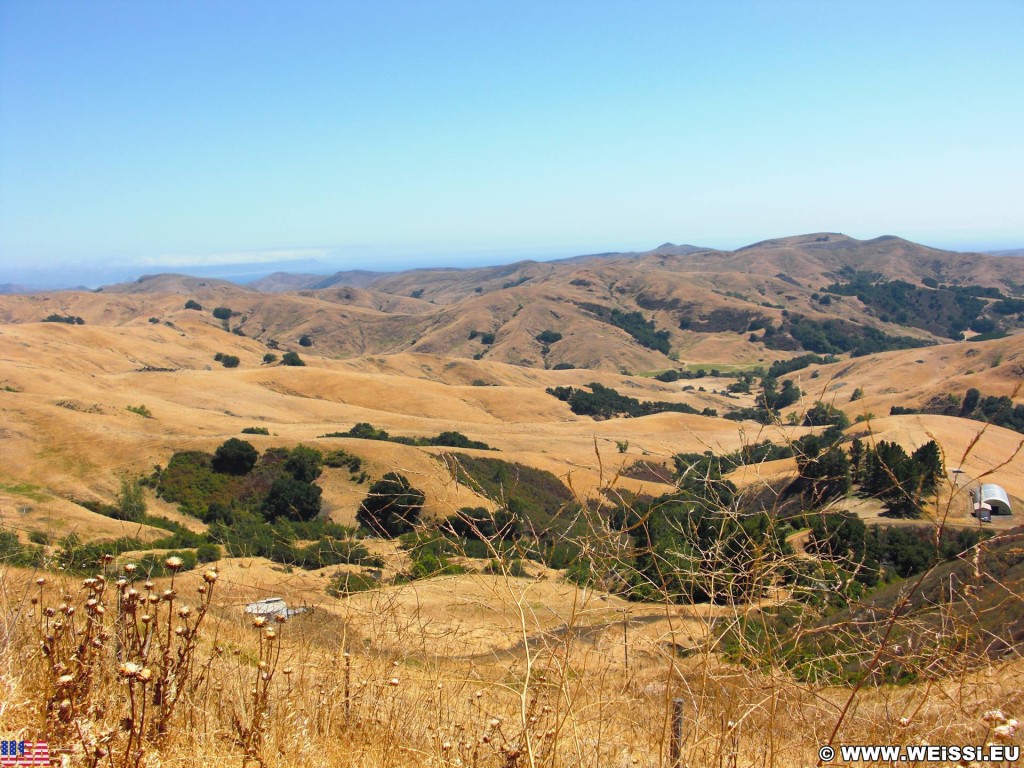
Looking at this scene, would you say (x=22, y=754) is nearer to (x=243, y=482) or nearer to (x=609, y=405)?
(x=243, y=482)

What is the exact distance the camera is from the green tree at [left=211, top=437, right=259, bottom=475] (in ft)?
110

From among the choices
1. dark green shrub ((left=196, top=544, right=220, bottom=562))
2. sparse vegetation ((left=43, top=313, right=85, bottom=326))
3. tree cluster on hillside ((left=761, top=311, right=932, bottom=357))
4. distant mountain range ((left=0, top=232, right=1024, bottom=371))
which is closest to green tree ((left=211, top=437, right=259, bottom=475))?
dark green shrub ((left=196, top=544, right=220, bottom=562))

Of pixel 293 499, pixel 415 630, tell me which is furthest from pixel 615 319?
pixel 415 630

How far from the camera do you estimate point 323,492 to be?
1282 inches

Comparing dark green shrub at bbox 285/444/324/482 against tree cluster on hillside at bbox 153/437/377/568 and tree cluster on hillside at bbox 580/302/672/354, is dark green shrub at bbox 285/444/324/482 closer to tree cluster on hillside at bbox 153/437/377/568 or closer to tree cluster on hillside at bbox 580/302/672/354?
tree cluster on hillside at bbox 153/437/377/568

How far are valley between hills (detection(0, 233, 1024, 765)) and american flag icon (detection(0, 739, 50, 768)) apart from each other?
939 millimetres

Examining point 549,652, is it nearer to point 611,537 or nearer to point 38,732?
point 611,537

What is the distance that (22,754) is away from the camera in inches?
99.8

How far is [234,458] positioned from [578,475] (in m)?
17.8

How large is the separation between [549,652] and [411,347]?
12907 cm

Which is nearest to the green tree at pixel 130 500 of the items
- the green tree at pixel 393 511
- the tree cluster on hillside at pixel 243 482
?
the tree cluster on hillside at pixel 243 482

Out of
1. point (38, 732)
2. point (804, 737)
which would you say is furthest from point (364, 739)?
point (804, 737)

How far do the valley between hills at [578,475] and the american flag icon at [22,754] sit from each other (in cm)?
94

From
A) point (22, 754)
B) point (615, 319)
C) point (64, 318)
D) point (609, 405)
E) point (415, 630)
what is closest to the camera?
point (22, 754)
